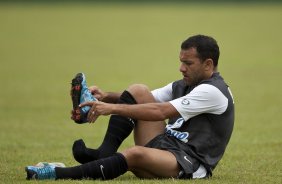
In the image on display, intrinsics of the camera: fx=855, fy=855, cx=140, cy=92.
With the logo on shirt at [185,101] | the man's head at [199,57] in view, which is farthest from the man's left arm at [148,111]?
the man's head at [199,57]

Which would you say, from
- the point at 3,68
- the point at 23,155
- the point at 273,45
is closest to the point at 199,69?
the point at 23,155

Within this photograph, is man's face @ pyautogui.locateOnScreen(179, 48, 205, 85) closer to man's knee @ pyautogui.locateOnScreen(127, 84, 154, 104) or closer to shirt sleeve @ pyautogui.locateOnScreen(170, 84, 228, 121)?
shirt sleeve @ pyautogui.locateOnScreen(170, 84, 228, 121)

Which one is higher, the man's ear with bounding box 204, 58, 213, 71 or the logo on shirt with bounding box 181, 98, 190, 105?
the man's ear with bounding box 204, 58, 213, 71

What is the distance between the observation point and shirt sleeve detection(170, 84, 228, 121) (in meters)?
8.72

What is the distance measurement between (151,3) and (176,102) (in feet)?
178

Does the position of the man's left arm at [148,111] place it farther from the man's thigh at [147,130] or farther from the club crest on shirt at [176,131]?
the man's thigh at [147,130]

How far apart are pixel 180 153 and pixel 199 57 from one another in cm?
101

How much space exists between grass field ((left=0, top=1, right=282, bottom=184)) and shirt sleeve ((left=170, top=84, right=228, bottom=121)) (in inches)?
28.2

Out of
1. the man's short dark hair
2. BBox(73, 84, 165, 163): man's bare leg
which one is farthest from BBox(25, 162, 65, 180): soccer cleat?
the man's short dark hair

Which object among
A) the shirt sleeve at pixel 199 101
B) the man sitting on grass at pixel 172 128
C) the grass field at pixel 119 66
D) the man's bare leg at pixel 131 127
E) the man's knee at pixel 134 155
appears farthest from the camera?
the grass field at pixel 119 66

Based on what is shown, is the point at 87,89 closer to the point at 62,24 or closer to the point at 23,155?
the point at 23,155

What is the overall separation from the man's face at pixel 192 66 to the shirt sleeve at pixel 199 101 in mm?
154

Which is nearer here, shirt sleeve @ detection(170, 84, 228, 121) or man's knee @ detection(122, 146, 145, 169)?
man's knee @ detection(122, 146, 145, 169)

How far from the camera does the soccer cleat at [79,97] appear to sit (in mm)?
8625
